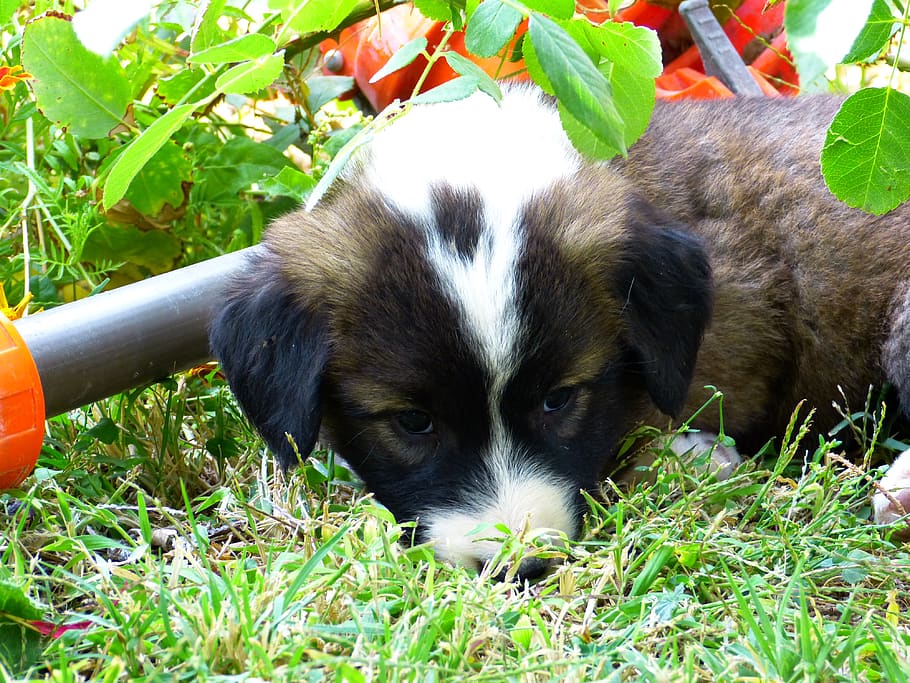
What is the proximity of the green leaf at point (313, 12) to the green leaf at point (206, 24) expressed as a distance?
0.41 metres

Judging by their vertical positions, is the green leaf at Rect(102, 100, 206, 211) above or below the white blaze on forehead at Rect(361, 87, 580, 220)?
above

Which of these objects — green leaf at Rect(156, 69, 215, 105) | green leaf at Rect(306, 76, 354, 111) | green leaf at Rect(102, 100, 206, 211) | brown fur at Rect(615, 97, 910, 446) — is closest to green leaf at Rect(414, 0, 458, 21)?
green leaf at Rect(102, 100, 206, 211)

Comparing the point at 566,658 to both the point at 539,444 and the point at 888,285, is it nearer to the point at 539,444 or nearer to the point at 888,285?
the point at 539,444

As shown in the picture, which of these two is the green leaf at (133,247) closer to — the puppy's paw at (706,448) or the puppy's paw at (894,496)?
the puppy's paw at (706,448)

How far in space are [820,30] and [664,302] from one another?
141 centimetres

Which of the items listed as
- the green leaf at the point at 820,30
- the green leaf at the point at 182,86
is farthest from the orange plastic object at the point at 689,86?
the green leaf at the point at 820,30

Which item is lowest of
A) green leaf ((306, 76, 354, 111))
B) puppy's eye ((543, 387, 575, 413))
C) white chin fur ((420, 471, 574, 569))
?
white chin fur ((420, 471, 574, 569))

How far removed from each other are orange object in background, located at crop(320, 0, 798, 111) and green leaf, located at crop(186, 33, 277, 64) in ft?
6.20

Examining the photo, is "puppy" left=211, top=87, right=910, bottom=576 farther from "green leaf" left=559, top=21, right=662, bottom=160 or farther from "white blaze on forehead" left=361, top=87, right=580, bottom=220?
"green leaf" left=559, top=21, right=662, bottom=160

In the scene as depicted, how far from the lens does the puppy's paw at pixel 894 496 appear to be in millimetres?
2806

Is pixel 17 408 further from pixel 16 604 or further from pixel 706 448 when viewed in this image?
pixel 706 448

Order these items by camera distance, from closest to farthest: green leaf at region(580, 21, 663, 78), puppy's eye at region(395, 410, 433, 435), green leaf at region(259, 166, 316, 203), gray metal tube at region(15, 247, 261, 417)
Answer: green leaf at region(580, 21, 663, 78)
puppy's eye at region(395, 410, 433, 435)
gray metal tube at region(15, 247, 261, 417)
green leaf at region(259, 166, 316, 203)

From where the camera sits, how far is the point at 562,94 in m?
1.99

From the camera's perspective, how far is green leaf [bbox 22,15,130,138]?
338 cm
